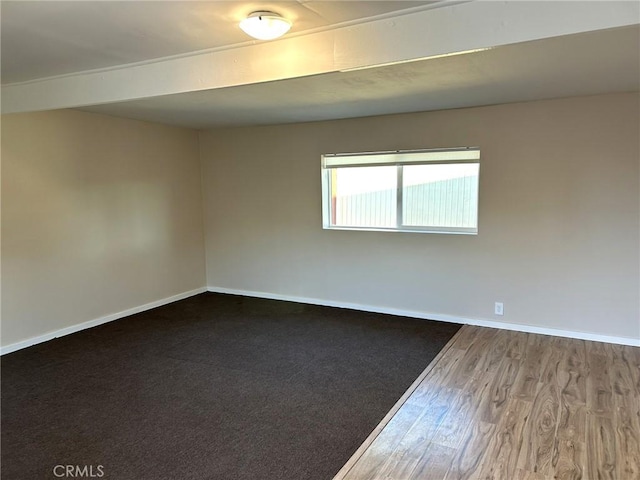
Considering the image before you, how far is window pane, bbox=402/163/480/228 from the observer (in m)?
4.49

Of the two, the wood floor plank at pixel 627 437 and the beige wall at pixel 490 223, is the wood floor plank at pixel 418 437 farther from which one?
the beige wall at pixel 490 223

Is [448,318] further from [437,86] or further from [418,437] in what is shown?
[437,86]

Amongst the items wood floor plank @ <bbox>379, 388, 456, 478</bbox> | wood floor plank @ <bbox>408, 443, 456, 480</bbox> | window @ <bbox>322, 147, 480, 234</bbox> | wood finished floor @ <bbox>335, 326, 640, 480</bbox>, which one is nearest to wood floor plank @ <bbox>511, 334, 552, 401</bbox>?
wood finished floor @ <bbox>335, 326, 640, 480</bbox>

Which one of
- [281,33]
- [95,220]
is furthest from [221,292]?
[281,33]

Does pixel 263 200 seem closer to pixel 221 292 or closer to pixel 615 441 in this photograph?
pixel 221 292

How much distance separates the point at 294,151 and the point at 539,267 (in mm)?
3038

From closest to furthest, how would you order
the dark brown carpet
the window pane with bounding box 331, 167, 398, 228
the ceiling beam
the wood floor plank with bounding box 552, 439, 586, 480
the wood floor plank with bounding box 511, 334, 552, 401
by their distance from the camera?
1. the ceiling beam
2. the wood floor plank with bounding box 552, 439, 586, 480
3. the dark brown carpet
4. the wood floor plank with bounding box 511, 334, 552, 401
5. the window pane with bounding box 331, 167, 398, 228

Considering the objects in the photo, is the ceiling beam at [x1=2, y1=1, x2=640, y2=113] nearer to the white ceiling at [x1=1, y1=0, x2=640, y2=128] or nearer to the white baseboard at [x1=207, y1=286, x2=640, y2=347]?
the white ceiling at [x1=1, y1=0, x2=640, y2=128]

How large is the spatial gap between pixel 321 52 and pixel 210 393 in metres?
2.40

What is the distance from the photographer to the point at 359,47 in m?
2.25

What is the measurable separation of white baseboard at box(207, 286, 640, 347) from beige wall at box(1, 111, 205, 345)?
3.65ft

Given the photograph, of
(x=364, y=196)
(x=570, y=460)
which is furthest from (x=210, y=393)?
(x=364, y=196)

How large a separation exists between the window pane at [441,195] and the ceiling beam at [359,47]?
255 centimetres

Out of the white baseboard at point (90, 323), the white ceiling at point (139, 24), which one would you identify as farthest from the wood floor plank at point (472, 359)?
the white baseboard at point (90, 323)
